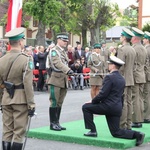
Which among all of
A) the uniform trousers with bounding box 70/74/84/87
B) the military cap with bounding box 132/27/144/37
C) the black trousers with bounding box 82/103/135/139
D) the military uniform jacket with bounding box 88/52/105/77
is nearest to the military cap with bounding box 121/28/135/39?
the military cap with bounding box 132/27/144/37

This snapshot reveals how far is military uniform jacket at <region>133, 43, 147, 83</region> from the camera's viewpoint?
10.4 metres

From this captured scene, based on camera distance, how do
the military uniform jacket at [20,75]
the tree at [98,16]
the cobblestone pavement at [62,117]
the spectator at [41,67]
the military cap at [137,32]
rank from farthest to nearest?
the tree at [98,16] → the spectator at [41,67] → the military cap at [137,32] → the cobblestone pavement at [62,117] → the military uniform jacket at [20,75]

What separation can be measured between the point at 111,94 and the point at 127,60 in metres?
Result: 1.30

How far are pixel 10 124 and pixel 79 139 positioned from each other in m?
2.30

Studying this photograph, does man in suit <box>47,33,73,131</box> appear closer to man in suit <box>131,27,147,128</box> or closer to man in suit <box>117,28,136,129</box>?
man in suit <box>117,28,136,129</box>

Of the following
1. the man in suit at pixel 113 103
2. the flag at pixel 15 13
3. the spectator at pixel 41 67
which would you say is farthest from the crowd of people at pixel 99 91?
the spectator at pixel 41 67

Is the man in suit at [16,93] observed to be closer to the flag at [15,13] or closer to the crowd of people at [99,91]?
the crowd of people at [99,91]

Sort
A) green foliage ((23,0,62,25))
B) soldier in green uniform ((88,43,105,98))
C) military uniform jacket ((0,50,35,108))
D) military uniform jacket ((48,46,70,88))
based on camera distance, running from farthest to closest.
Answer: green foliage ((23,0,62,25))
soldier in green uniform ((88,43,105,98))
military uniform jacket ((48,46,70,88))
military uniform jacket ((0,50,35,108))

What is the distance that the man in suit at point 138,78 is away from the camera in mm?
10422

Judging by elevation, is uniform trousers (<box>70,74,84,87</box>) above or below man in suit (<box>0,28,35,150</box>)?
below

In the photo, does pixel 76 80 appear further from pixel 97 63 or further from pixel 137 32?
pixel 137 32

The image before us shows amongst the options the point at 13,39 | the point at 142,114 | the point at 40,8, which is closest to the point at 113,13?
the point at 40,8

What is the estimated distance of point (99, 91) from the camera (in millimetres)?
9227

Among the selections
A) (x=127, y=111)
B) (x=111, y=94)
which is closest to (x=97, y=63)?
(x=127, y=111)
